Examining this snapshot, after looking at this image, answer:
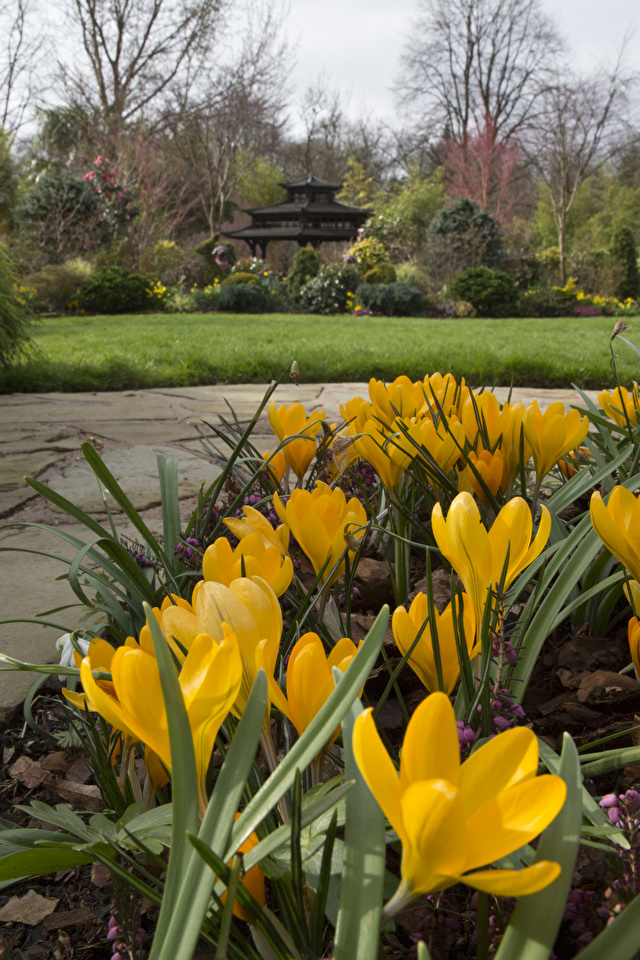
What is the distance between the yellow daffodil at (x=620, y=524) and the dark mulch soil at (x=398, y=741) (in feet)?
0.75

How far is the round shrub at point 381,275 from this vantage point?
1547cm

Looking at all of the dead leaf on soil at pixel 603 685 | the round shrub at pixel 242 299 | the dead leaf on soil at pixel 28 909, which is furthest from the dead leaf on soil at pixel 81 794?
the round shrub at pixel 242 299

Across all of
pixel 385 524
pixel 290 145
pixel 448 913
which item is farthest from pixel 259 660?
pixel 290 145

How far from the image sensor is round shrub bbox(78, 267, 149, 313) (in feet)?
40.2

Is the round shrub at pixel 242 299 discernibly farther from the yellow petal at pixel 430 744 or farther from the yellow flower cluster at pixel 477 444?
the yellow petal at pixel 430 744

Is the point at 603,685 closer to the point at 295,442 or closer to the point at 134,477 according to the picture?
the point at 295,442

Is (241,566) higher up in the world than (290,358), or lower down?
lower down

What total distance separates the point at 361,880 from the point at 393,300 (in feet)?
44.3

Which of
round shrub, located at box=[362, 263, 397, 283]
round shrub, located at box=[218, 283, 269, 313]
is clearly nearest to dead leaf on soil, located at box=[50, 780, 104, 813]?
round shrub, located at box=[218, 283, 269, 313]

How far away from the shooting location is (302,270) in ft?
52.9

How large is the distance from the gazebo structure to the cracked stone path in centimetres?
1739

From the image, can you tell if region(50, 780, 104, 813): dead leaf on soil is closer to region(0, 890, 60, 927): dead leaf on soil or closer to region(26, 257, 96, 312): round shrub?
region(0, 890, 60, 927): dead leaf on soil

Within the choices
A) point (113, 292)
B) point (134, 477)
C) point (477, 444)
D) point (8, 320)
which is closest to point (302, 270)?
point (113, 292)

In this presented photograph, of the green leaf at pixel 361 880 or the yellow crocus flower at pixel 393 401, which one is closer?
the green leaf at pixel 361 880
